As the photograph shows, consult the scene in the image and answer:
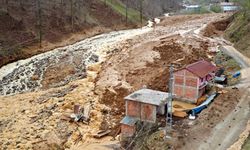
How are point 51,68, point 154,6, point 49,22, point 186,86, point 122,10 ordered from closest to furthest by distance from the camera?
1. point 186,86
2. point 51,68
3. point 49,22
4. point 122,10
5. point 154,6

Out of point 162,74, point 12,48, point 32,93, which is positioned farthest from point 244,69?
point 12,48

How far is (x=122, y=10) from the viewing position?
9819 centimetres

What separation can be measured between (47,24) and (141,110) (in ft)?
140

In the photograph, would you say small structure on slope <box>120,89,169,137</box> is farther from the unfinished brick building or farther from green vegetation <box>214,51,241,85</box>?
green vegetation <box>214,51,241,85</box>

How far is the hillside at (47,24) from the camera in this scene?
2183 inches

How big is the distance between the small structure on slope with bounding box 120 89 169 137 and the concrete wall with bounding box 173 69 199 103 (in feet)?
11.7

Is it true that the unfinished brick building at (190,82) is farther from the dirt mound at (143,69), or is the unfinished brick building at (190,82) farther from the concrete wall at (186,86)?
the dirt mound at (143,69)

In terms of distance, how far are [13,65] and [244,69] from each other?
31.2 metres

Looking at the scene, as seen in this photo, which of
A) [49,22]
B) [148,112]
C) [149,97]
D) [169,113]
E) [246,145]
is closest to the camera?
[246,145]

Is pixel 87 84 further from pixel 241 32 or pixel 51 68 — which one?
pixel 241 32

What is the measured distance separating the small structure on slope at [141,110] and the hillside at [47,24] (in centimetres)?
2748

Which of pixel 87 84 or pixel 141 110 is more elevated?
pixel 141 110

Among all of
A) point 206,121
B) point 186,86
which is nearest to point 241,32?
point 186,86

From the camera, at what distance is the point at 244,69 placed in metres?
39.5
